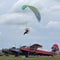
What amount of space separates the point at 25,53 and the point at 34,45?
311 centimetres

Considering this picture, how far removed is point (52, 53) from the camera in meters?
76.7

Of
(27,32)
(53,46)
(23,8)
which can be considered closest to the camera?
(23,8)

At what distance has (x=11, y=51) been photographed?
6944 cm

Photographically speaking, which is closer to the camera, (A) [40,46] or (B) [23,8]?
(B) [23,8]

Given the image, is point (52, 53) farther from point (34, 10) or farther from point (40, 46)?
point (34, 10)

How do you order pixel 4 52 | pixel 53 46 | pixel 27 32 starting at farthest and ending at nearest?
pixel 53 46 < pixel 4 52 < pixel 27 32

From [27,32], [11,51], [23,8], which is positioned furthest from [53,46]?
[23,8]

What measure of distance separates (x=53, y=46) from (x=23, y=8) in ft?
129

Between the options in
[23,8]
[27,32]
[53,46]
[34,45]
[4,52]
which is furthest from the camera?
[53,46]

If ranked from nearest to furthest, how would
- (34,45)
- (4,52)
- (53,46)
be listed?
(34,45) → (4,52) → (53,46)

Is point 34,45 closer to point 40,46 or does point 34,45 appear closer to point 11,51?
point 40,46

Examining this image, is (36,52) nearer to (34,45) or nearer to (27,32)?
(34,45)

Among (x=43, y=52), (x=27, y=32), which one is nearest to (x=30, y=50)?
(x=43, y=52)

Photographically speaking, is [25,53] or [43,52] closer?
[25,53]
